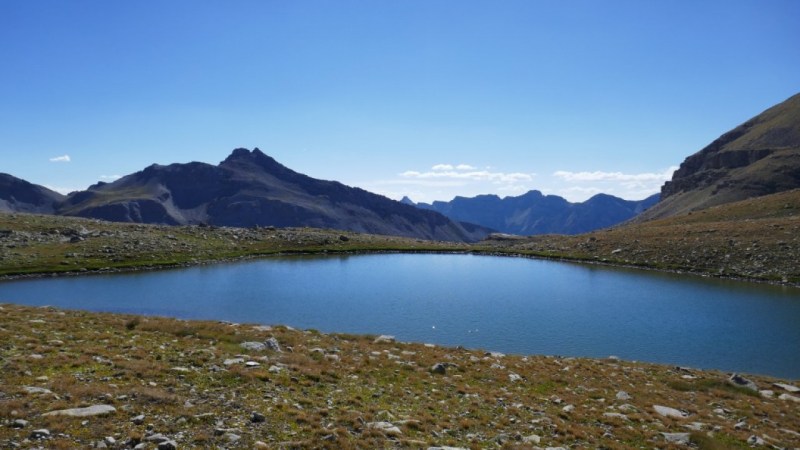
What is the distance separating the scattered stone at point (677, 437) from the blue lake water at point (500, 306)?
18488mm

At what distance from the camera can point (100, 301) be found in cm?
5203

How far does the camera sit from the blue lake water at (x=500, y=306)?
1544 inches

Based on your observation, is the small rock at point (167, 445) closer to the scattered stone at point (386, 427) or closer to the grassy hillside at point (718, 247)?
the scattered stone at point (386, 427)

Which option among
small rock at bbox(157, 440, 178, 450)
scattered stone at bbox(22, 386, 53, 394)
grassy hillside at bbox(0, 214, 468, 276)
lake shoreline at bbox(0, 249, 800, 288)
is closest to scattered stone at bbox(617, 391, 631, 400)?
small rock at bbox(157, 440, 178, 450)

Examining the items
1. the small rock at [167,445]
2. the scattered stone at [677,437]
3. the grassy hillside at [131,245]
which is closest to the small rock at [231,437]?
the small rock at [167,445]

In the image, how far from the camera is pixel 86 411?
545 inches

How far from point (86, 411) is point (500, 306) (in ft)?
149

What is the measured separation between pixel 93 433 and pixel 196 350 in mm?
10178

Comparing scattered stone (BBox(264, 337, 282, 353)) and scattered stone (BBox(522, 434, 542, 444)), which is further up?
scattered stone (BBox(264, 337, 282, 353))

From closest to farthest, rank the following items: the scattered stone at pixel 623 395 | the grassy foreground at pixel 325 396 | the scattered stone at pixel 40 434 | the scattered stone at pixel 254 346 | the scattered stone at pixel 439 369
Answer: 1. the scattered stone at pixel 40 434
2. the grassy foreground at pixel 325 396
3. the scattered stone at pixel 623 395
4. the scattered stone at pixel 439 369
5. the scattered stone at pixel 254 346

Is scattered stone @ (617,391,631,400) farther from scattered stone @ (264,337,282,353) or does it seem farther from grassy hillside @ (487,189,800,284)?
grassy hillside @ (487,189,800,284)

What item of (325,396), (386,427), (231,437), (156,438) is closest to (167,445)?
(156,438)

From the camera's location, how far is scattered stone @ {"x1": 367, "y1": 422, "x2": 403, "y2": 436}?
49.9 feet

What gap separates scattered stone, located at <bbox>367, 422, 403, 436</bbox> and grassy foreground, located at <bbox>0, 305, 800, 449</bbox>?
0.06 metres
